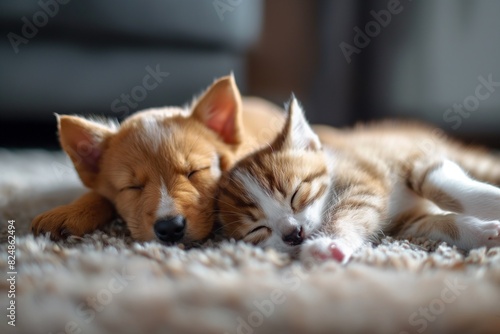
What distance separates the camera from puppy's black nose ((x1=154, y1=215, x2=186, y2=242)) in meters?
1.07

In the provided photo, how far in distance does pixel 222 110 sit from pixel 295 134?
23 cm

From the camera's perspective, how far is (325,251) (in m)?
0.95

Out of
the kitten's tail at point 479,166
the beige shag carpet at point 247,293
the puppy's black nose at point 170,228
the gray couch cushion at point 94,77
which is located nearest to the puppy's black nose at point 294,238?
the beige shag carpet at point 247,293

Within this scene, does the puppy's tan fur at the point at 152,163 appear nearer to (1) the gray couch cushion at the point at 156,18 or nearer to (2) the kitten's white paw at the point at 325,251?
(2) the kitten's white paw at the point at 325,251

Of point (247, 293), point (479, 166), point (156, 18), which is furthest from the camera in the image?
point (156, 18)

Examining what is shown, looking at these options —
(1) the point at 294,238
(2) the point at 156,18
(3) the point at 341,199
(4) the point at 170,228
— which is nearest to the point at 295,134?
(3) the point at 341,199

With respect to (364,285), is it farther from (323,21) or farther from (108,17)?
(323,21)

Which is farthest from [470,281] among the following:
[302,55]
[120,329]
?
[302,55]

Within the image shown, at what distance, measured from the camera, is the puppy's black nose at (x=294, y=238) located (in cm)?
107

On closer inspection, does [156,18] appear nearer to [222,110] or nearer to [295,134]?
[222,110]

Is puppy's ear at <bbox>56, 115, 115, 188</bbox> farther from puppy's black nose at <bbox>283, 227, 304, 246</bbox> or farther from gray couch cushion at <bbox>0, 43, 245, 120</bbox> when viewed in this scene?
gray couch cushion at <bbox>0, 43, 245, 120</bbox>

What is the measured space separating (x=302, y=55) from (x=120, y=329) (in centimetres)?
339

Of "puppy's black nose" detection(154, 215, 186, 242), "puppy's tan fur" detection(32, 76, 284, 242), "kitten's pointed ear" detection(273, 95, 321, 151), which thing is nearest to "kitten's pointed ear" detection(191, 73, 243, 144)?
"puppy's tan fur" detection(32, 76, 284, 242)

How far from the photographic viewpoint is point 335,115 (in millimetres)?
3068
